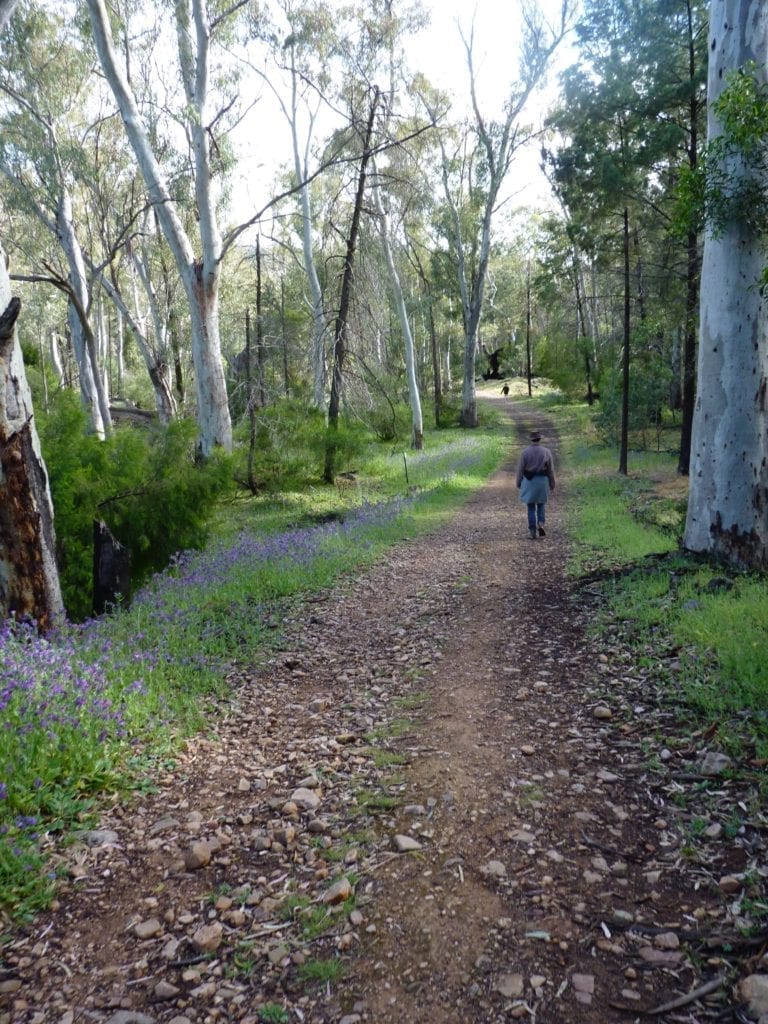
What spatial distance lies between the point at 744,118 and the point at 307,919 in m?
7.29

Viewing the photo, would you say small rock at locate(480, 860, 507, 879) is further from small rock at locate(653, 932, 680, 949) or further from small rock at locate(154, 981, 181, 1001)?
small rock at locate(154, 981, 181, 1001)

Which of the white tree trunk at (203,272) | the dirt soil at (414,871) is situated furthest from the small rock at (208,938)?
the white tree trunk at (203,272)

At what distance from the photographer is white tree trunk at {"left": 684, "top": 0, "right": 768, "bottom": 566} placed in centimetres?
653

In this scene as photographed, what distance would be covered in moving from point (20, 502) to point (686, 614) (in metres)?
5.67

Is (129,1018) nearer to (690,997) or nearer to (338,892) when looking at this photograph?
(338,892)

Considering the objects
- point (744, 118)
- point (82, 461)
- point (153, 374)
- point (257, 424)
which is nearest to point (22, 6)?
point (153, 374)

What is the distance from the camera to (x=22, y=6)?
19906 mm

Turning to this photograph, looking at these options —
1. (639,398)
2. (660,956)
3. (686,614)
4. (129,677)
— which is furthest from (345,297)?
(660,956)

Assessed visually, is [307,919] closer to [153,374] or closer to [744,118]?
[744,118]

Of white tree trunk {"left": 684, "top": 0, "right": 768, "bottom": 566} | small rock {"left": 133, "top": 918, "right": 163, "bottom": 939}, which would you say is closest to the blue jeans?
white tree trunk {"left": 684, "top": 0, "right": 768, "bottom": 566}

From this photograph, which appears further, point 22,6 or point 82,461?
point 22,6

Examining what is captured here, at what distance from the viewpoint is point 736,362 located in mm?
6680

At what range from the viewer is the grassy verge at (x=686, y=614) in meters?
3.96

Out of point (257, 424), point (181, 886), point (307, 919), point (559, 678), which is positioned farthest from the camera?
point (257, 424)
